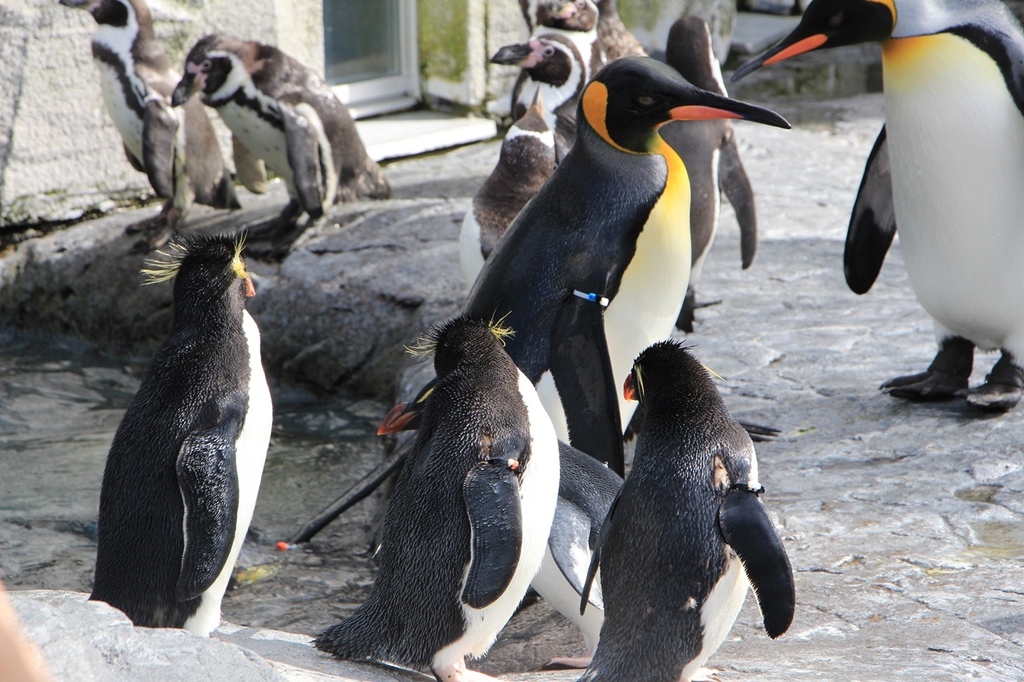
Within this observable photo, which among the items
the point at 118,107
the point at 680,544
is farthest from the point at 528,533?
the point at 118,107

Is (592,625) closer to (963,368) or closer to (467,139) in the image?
(963,368)

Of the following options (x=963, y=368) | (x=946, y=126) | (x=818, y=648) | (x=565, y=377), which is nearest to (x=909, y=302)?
(x=963, y=368)

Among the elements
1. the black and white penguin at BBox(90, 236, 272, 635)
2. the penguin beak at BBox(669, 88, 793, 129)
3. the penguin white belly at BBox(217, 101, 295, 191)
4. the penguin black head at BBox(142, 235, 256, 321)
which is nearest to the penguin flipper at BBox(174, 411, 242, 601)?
the black and white penguin at BBox(90, 236, 272, 635)

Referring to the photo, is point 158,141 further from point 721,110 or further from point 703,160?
point 721,110

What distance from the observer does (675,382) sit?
2.38 metres

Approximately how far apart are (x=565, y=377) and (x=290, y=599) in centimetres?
107

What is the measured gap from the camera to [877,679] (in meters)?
2.30

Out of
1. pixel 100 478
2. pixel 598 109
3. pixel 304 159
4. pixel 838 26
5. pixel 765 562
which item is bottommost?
pixel 100 478

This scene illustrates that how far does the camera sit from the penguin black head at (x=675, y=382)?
236 centimetres

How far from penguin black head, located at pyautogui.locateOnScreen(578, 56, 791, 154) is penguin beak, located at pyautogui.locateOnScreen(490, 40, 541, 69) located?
2.31 meters

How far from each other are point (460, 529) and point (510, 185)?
2.48 metres

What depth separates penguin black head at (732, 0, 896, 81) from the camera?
354 centimetres

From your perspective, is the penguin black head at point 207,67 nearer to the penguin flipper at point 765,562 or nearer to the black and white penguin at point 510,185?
the black and white penguin at point 510,185

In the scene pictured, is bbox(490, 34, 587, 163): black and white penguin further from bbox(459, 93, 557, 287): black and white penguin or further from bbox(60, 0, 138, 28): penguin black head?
bbox(60, 0, 138, 28): penguin black head
